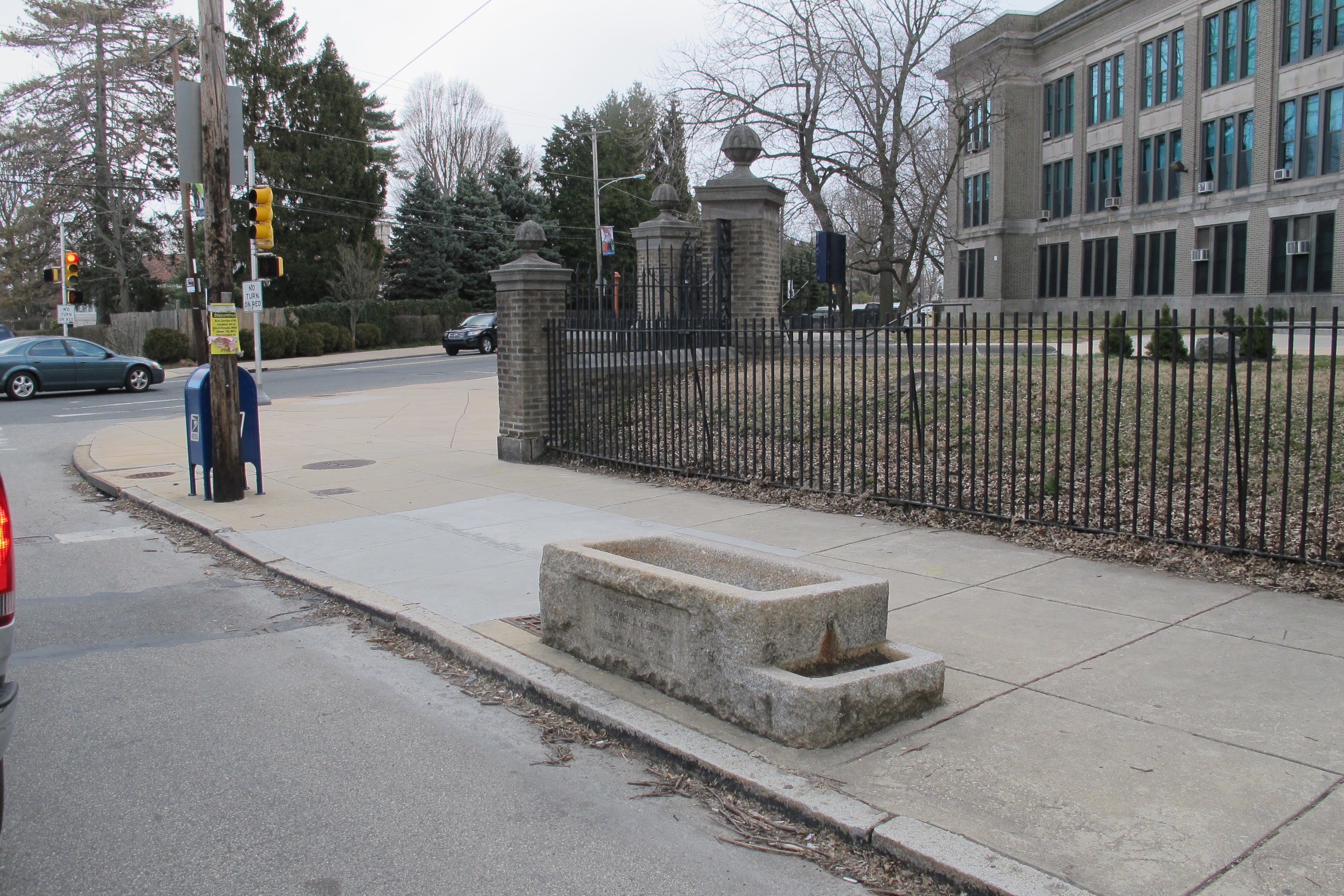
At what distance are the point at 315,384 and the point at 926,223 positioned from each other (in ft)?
58.3

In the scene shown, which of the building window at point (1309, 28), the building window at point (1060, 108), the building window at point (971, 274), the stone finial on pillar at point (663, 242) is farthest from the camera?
the building window at point (971, 274)

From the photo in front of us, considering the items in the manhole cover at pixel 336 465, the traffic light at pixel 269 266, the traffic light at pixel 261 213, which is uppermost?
the traffic light at pixel 261 213

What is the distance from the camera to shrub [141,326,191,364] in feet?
123

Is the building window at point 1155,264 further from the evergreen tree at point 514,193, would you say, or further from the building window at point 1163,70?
the evergreen tree at point 514,193

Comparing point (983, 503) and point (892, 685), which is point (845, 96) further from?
point (892, 685)

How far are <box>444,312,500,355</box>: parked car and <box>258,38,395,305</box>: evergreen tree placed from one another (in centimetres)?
1164

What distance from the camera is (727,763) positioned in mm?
4062

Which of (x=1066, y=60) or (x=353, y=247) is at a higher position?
(x=1066, y=60)

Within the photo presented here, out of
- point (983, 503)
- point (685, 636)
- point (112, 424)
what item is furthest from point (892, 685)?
point (112, 424)

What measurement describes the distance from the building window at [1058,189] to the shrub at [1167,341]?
85.2 feet

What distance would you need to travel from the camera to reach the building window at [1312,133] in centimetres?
2981

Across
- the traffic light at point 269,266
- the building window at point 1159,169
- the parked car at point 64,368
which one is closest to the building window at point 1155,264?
the building window at point 1159,169

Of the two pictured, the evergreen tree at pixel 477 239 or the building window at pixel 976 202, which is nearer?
the building window at pixel 976 202

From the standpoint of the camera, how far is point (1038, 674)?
4.90m
